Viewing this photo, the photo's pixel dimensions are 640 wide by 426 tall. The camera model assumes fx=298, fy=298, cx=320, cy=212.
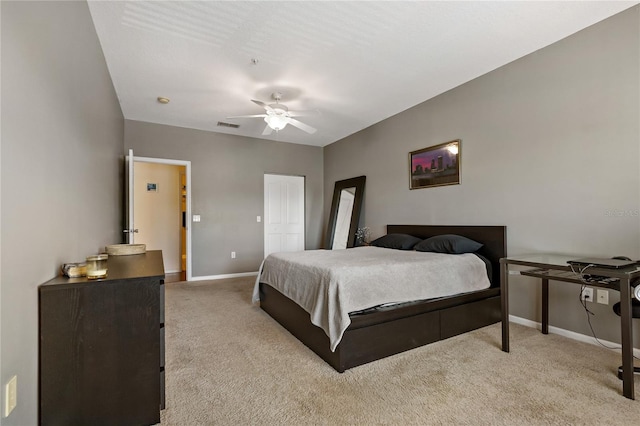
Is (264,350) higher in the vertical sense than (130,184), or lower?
lower

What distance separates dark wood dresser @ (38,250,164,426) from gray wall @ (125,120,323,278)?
153 inches

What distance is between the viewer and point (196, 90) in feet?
12.1

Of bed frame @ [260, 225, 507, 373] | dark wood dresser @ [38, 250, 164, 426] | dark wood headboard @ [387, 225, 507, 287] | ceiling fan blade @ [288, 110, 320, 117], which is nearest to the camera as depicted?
dark wood dresser @ [38, 250, 164, 426]

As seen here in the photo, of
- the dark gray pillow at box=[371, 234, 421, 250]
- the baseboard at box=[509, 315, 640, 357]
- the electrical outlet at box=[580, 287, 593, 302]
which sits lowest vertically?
the baseboard at box=[509, 315, 640, 357]

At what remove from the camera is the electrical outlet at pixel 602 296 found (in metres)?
2.44

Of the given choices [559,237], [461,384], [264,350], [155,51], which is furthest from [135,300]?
[559,237]

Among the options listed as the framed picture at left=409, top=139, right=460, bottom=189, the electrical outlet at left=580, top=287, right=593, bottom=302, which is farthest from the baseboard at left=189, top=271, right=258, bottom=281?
the electrical outlet at left=580, top=287, right=593, bottom=302

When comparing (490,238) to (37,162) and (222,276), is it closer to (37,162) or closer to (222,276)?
(37,162)

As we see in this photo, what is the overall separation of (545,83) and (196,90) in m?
3.80

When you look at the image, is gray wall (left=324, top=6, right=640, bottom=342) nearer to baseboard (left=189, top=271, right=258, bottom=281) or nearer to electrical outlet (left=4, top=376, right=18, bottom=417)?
baseboard (left=189, top=271, right=258, bottom=281)

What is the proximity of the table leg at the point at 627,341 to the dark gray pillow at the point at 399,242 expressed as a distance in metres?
2.16

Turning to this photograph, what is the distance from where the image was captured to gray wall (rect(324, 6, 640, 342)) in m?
2.38

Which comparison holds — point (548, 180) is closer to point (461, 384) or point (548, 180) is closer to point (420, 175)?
point (420, 175)

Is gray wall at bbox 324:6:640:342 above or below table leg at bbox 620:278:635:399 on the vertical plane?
above
